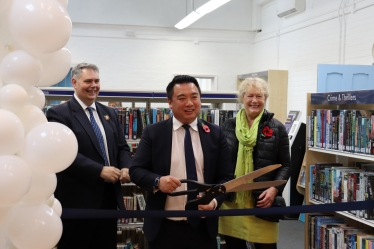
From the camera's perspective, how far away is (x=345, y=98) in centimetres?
344

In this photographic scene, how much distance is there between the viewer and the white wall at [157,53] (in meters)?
9.30

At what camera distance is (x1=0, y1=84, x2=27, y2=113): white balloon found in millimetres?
1433

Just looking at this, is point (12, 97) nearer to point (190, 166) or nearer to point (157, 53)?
point (190, 166)

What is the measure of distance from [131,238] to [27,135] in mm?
3181

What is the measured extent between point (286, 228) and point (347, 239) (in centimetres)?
268

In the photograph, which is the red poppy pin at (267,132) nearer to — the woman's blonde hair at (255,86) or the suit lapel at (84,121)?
the woman's blonde hair at (255,86)

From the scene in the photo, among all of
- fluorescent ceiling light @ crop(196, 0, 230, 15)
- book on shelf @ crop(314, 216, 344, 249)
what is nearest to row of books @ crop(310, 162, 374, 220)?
book on shelf @ crop(314, 216, 344, 249)

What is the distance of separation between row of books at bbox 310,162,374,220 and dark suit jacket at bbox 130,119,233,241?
1494mm

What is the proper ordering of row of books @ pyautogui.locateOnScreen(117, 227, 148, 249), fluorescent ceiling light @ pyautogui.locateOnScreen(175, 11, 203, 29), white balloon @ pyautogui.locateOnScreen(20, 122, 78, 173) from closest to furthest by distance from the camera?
white balloon @ pyautogui.locateOnScreen(20, 122, 78, 173)
row of books @ pyautogui.locateOnScreen(117, 227, 148, 249)
fluorescent ceiling light @ pyautogui.locateOnScreen(175, 11, 203, 29)

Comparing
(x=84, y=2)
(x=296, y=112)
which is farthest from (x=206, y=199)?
(x=84, y=2)

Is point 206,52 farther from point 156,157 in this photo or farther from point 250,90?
point 156,157

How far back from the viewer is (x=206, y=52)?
9.84 m

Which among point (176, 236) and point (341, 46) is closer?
point (176, 236)

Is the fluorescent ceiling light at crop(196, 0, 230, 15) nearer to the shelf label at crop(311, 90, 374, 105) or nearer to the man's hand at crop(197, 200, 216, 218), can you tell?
the shelf label at crop(311, 90, 374, 105)
